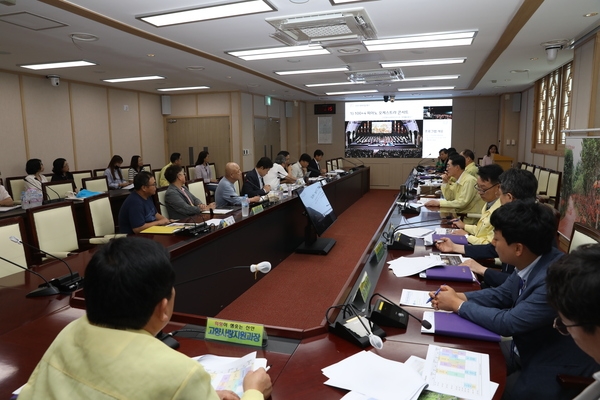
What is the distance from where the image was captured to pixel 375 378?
120cm

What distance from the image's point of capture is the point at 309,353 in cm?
136

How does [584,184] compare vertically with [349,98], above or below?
below

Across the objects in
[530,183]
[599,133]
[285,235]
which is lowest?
[285,235]

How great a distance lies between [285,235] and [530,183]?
2720 millimetres

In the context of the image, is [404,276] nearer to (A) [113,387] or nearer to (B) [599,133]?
(A) [113,387]

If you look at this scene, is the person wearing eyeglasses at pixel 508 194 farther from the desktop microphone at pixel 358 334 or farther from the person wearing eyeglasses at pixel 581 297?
the person wearing eyeglasses at pixel 581 297

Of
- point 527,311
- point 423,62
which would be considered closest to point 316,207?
point 527,311

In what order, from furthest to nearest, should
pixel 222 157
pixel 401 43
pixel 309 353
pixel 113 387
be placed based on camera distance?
pixel 222 157
pixel 401 43
pixel 309 353
pixel 113 387

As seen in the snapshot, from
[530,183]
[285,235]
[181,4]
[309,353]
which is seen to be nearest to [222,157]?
[285,235]

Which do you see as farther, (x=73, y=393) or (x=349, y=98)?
(x=349, y=98)

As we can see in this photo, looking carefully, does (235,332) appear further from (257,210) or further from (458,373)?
(257,210)

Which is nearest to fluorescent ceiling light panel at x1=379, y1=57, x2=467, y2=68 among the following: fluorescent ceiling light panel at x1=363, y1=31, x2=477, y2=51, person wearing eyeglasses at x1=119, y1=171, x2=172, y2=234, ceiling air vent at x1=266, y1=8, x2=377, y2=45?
fluorescent ceiling light panel at x1=363, y1=31, x2=477, y2=51

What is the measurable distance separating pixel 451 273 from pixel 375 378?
105 centimetres

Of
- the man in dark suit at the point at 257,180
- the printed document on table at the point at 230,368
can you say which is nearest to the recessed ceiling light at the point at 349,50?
the man in dark suit at the point at 257,180
